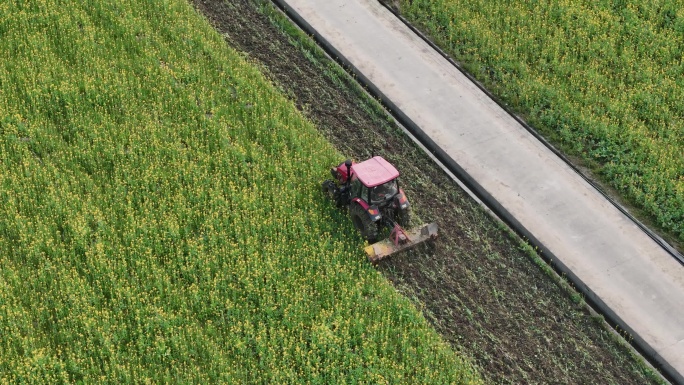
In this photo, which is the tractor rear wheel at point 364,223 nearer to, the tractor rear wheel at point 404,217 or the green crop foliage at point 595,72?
the tractor rear wheel at point 404,217

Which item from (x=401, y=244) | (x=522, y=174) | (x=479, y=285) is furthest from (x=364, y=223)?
(x=522, y=174)

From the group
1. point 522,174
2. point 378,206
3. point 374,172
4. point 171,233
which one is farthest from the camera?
point 522,174

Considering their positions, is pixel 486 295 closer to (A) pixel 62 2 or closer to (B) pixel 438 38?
(B) pixel 438 38

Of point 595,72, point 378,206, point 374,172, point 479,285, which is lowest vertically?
point 479,285

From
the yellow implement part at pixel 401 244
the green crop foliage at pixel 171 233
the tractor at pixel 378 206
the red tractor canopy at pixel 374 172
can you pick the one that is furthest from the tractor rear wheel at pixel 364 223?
the red tractor canopy at pixel 374 172

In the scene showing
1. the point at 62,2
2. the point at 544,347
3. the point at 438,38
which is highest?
the point at 62,2

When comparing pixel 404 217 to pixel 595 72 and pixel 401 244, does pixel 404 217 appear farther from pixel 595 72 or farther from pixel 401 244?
pixel 595 72

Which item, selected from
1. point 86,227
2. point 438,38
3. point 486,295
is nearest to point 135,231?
point 86,227

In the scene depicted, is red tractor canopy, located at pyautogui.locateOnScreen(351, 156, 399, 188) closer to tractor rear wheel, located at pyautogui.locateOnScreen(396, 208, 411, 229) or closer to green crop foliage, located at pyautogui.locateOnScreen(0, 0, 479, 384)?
tractor rear wheel, located at pyautogui.locateOnScreen(396, 208, 411, 229)
